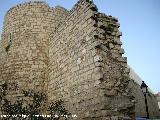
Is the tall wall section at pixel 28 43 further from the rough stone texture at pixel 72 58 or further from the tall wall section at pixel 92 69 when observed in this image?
the tall wall section at pixel 92 69

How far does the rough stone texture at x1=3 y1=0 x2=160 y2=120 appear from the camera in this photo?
464cm

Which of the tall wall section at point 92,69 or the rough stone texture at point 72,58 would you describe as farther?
the rough stone texture at point 72,58

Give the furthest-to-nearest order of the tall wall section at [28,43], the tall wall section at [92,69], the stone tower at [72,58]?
the tall wall section at [28,43], the stone tower at [72,58], the tall wall section at [92,69]

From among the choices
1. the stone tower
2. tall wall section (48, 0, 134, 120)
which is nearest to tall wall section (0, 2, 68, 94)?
the stone tower

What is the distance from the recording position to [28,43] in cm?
808

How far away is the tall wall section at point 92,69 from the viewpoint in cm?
453

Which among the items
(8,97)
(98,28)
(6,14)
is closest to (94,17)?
(98,28)

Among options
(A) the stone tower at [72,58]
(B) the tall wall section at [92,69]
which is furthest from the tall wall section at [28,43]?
(B) the tall wall section at [92,69]

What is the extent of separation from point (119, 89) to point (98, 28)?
5.40 feet

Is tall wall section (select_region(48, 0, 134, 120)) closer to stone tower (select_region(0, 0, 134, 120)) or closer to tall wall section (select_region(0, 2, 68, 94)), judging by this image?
stone tower (select_region(0, 0, 134, 120))

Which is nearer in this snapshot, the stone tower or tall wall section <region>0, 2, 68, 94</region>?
the stone tower

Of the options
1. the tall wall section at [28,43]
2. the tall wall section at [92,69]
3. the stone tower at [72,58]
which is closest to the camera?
the tall wall section at [92,69]

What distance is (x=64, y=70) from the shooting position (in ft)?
21.1

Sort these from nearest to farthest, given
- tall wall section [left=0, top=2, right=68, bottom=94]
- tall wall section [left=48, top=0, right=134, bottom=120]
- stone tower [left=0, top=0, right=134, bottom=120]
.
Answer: tall wall section [left=48, top=0, right=134, bottom=120], stone tower [left=0, top=0, right=134, bottom=120], tall wall section [left=0, top=2, right=68, bottom=94]
